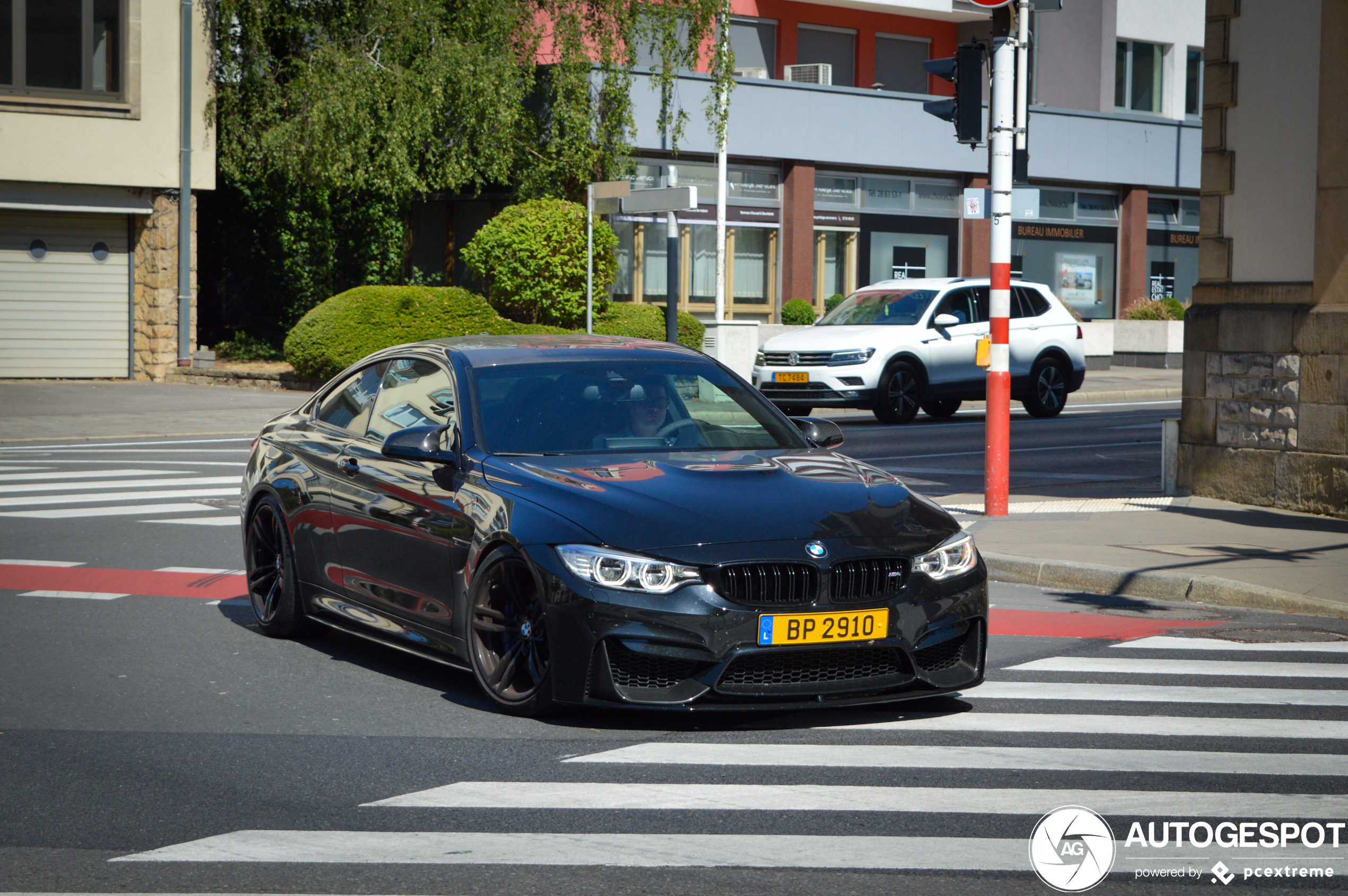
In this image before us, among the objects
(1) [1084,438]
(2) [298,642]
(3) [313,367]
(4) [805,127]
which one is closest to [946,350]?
(1) [1084,438]

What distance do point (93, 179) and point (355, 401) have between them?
72.0ft

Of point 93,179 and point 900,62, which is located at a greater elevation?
point 900,62

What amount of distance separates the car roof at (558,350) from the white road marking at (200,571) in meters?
3.07

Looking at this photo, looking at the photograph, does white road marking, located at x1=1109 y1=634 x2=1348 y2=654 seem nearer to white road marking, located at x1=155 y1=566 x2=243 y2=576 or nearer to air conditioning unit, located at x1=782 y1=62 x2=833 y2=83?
white road marking, located at x1=155 y1=566 x2=243 y2=576

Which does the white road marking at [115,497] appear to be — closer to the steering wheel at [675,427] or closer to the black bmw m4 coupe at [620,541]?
the black bmw m4 coupe at [620,541]

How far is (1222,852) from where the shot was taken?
190 inches

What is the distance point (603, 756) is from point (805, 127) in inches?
1207

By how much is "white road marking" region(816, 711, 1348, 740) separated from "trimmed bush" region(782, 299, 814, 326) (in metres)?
28.6

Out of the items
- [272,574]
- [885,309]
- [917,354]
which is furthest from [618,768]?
[885,309]

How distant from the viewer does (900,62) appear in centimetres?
4062

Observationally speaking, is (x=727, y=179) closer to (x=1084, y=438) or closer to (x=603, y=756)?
(x=1084, y=438)

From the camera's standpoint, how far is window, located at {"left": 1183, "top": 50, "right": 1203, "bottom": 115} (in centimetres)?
4488

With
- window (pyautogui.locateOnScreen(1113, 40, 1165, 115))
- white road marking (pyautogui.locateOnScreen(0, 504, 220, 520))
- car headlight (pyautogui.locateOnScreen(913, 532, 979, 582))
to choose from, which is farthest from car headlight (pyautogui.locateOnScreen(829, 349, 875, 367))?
window (pyautogui.locateOnScreen(1113, 40, 1165, 115))

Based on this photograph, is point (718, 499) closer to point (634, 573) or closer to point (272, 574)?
point (634, 573)
